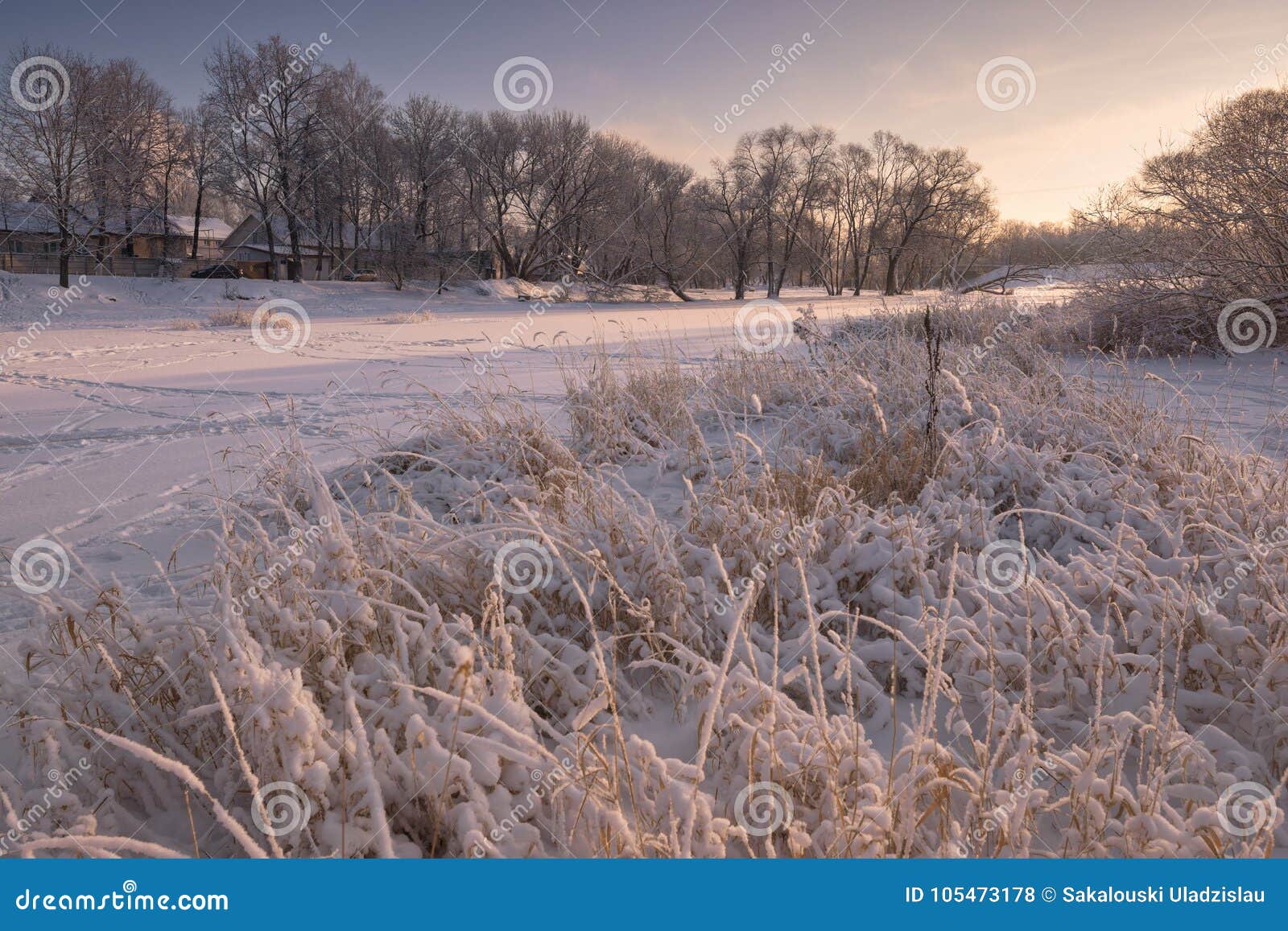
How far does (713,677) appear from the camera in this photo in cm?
192

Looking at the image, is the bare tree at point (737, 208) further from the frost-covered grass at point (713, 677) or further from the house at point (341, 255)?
the frost-covered grass at point (713, 677)

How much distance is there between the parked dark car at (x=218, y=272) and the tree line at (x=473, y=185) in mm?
2140

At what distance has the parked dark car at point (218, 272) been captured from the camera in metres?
30.8

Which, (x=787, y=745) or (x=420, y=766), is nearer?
(x=420, y=766)

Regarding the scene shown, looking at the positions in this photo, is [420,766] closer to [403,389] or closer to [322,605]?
[322,605]

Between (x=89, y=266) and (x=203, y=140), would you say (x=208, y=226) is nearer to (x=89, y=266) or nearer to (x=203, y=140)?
(x=89, y=266)

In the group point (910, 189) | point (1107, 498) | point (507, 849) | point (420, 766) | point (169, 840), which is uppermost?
point (910, 189)

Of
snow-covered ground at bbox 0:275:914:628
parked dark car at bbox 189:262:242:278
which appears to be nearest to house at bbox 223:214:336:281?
parked dark car at bbox 189:262:242:278

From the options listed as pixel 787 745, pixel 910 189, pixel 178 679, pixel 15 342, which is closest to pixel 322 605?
pixel 178 679

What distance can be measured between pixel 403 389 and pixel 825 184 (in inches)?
1248

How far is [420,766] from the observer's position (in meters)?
1.58

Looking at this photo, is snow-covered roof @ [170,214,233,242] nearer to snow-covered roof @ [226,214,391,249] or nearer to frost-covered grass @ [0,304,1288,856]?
snow-covered roof @ [226,214,391,249]

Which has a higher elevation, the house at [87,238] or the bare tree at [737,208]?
the bare tree at [737,208]

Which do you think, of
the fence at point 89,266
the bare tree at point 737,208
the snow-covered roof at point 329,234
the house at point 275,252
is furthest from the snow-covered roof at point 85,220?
the bare tree at point 737,208
